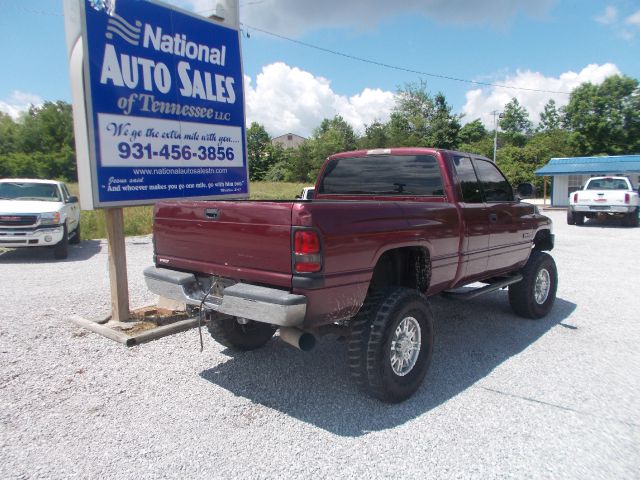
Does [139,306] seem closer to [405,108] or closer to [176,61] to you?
[176,61]

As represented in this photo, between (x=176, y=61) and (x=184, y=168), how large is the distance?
1200 millimetres

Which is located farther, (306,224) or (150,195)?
(150,195)

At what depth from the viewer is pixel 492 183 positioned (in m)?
5.26

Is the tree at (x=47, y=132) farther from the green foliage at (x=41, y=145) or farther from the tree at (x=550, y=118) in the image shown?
the tree at (x=550, y=118)

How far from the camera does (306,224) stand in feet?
9.73

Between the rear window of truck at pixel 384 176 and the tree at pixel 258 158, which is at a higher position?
the tree at pixel 258 158

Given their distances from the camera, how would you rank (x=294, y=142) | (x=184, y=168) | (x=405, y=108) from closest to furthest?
(x=184, y=168)
(x=405, y=108)
(x=294, y=142)

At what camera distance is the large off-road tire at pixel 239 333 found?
4.34 m

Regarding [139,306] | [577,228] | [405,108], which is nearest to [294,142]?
[405,108]

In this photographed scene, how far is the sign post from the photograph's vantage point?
4695 millimetres

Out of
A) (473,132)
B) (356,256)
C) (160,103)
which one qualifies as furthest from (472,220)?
(473,132)

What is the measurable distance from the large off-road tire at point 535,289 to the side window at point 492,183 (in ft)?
2.93

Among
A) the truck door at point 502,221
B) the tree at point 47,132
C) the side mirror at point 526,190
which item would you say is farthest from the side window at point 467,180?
the tree at point 47,132

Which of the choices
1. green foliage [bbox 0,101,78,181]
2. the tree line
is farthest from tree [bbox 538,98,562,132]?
green foliage [bbox 0,101,78,181]
